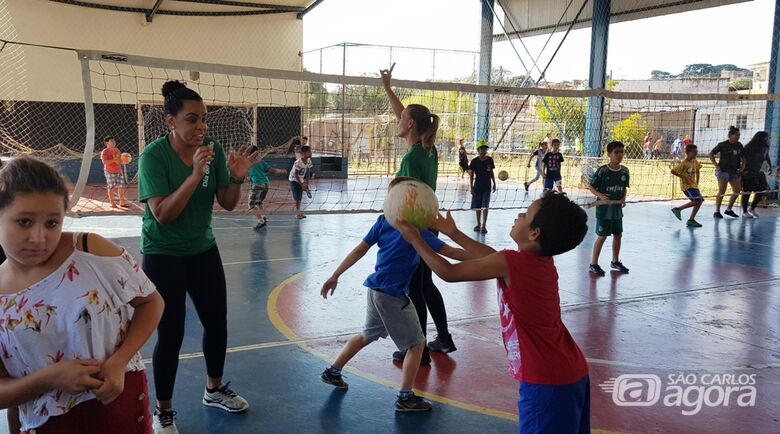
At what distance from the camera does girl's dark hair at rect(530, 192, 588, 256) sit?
2.43 meters

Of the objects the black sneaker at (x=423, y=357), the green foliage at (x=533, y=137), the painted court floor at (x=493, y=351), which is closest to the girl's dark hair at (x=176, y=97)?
the painted court floor at (x=493, y=351)

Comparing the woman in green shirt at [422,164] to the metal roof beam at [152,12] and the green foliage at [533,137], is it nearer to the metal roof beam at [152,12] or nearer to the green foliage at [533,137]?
the metal roof beam at [152,12]

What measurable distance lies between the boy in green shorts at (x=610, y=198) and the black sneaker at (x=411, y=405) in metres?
4.40

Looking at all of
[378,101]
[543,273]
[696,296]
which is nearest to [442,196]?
[378,101]

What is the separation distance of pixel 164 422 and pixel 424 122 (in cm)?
232

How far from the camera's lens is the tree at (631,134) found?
24.1 meters

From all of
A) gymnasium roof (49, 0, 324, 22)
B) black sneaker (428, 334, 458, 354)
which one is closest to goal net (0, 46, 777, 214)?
gymnasium roof (49, 0, 324, 22)

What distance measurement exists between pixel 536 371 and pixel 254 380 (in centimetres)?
228

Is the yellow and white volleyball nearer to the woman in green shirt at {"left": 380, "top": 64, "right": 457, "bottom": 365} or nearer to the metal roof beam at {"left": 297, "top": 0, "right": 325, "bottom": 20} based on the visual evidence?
the woman in green shirt at {"left": 380, "top": 64, "right": 457, "bottom": 365}

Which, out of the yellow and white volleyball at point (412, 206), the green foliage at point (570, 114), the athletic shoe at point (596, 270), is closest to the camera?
the yellow and white volleyball at point (412, 206)

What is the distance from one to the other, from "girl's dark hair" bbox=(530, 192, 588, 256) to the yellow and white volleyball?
16.3 inches

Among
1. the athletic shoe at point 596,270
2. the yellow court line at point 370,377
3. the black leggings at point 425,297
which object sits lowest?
the yellow court line at point 370,377

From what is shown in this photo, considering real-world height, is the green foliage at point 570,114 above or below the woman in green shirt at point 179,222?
above

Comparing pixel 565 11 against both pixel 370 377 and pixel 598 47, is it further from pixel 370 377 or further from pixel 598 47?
pixel 370 377
